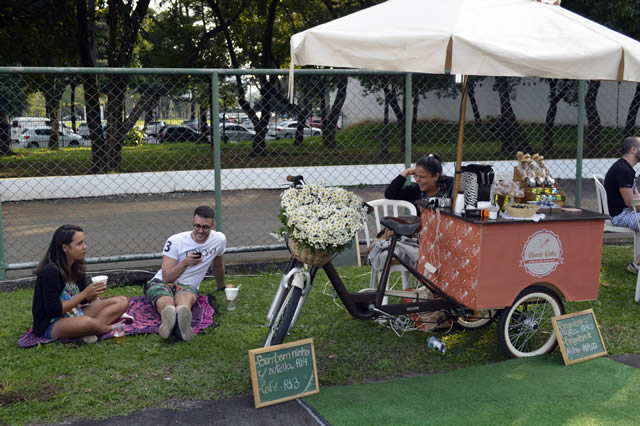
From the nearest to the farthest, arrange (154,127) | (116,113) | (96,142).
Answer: (154,127) < (96,142) < (116,113)

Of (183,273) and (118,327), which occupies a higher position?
(183,273)

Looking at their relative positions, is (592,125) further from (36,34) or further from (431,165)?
(36,34)

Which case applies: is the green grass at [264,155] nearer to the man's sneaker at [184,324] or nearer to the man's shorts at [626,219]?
the man's shorts at [626,219]

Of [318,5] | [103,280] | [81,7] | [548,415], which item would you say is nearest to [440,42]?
[548,415]

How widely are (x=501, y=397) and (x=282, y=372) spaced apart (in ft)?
4.44

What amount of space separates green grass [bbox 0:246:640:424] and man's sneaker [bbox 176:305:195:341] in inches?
2.4

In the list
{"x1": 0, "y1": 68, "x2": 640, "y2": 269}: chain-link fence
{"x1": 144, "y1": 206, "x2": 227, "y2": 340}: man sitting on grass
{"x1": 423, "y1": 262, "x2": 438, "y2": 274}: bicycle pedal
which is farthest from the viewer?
{"x1": 0, "y1": 68, "x2": 640, "y2": 269}: chain-link fence

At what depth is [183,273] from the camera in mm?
5121

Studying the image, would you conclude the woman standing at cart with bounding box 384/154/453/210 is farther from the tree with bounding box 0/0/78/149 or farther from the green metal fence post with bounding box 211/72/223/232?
the tree with bounding box 0/0/78/149

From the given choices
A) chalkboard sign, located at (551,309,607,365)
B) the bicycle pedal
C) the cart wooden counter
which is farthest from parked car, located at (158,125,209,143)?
chalkboard sign, located at (551,309,607,365)

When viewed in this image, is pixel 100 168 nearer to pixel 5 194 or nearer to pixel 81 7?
pixel 5 194

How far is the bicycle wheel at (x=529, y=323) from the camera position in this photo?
4.24 meters

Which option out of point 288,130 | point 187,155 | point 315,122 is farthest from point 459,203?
point 187,155

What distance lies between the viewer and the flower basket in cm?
380
